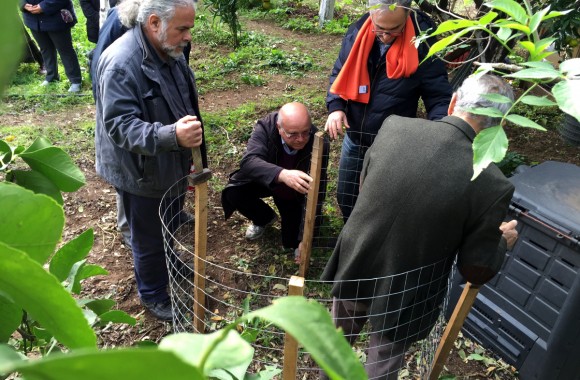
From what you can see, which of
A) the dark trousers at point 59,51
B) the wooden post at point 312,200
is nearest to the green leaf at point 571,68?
the wooden post at point 312,200

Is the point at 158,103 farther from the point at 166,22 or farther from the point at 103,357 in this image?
the point at 103,357

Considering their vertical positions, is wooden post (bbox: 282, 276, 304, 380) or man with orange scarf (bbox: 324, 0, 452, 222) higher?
man with orange scarf (bbox: 324, 0, 452, 222)

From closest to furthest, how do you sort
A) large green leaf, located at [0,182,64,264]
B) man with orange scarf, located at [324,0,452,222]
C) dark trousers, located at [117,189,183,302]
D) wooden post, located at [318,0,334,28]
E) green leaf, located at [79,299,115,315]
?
large green leaf, located at [0,182,64,264]
green leaf, located at [79,299,115,315]
dark trousers, located at [117,189,183,302]
man with orange scarf, located at [324,0,452,222]
wooden post, located at [318,0,334,28]

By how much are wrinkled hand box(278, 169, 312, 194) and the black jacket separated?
0.53 meters

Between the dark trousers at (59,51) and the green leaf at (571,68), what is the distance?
19.1 feet

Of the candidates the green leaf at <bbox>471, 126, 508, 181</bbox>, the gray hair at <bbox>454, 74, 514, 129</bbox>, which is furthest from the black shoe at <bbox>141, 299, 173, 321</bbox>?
the green leaf at <bbox>471, 126, 508, 181</bbox>

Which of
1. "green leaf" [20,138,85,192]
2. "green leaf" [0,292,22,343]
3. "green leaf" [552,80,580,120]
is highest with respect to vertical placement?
"green leaf" [552,80,580,120]

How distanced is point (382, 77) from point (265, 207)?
1204 mm

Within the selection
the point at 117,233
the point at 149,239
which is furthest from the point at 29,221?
the point at 117,233

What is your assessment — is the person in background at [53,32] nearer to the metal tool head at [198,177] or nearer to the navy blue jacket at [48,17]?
the navy blue jacket at [48,17]

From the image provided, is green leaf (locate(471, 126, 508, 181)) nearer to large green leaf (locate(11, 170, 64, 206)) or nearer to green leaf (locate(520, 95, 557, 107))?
green leaf (locate(520, 95, 557, 107))

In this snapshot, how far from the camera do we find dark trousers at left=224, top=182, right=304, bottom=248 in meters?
3.24

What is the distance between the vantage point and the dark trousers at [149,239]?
254 centimetres

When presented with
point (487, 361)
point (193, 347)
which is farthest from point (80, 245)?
point (487, 361)
